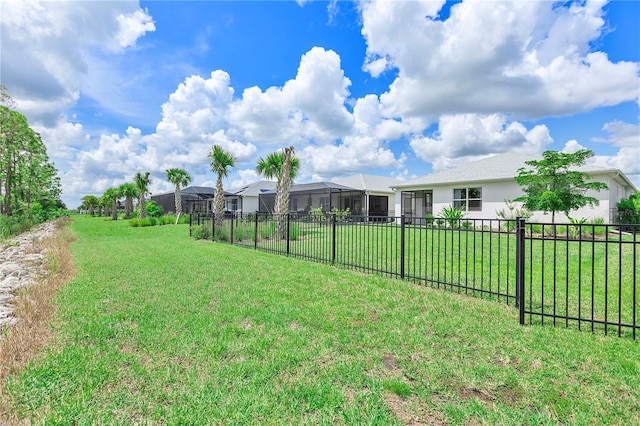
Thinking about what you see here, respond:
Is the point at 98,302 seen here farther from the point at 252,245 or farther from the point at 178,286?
the point at 252,245

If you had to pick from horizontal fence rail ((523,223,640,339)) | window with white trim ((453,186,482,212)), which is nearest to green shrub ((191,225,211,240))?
horizontal fence rail ((523,223,640,339))

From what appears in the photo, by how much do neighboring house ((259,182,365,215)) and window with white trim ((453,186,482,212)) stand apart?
814 cm

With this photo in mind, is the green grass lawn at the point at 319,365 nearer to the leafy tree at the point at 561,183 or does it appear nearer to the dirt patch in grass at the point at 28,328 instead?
the dirt patch in grass at the point at 28,328

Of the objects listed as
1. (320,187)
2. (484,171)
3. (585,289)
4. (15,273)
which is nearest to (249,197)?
(320,187)

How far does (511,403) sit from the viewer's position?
2457 millimetres

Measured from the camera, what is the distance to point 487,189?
A: 1759 cm

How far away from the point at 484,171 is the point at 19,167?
2894cm

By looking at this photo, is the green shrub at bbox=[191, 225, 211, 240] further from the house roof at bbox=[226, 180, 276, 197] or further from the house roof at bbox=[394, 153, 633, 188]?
A: the house roof at bbox=[226, 180, 276, 197]

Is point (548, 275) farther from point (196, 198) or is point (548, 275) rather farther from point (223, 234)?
point (196, 198)

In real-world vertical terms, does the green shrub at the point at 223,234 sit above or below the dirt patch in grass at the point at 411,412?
above

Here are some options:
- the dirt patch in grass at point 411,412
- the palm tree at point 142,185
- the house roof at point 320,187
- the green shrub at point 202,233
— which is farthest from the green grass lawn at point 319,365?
the palm tree at point 142,185

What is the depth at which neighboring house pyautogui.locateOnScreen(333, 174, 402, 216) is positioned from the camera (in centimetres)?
2688

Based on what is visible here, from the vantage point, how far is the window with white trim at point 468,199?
59.4 feet

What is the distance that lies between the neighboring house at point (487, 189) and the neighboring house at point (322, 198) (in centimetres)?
525
